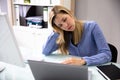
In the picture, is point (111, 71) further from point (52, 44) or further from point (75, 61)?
point (52, 44)

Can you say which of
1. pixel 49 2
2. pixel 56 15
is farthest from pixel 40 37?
pixel 56 15

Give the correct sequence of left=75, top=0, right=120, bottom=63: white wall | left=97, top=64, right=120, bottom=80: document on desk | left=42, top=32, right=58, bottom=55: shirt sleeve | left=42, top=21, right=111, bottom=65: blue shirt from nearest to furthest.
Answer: left=97, top=64, right=120, bottom=80: document on desk, left=42, top=21, right=111, bottom=65: blue shirt, left=42, top=32, right=58, bottom=55: shirt sleeve, left=75, top=0, right=120, bottom=63: white wall

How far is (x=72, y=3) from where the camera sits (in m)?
2.41

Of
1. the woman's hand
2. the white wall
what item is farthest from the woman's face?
the white wall

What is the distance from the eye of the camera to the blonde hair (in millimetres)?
1546

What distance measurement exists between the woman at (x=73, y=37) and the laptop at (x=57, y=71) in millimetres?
550

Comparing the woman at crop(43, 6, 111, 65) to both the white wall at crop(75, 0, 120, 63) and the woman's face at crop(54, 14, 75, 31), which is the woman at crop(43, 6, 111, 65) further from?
the white wall at crop(75, 0, 120, 63)

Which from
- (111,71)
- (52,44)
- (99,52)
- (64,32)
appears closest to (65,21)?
(64,32)

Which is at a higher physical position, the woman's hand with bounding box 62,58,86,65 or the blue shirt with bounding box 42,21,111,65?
the blue shirt with bounding box 42,21,111,65

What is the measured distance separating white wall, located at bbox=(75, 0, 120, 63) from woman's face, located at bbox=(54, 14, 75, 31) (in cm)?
105

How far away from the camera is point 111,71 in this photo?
3.99 feet

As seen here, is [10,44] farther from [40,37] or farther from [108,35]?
[108,35]

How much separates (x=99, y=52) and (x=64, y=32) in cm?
38

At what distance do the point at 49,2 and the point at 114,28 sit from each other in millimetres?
977
